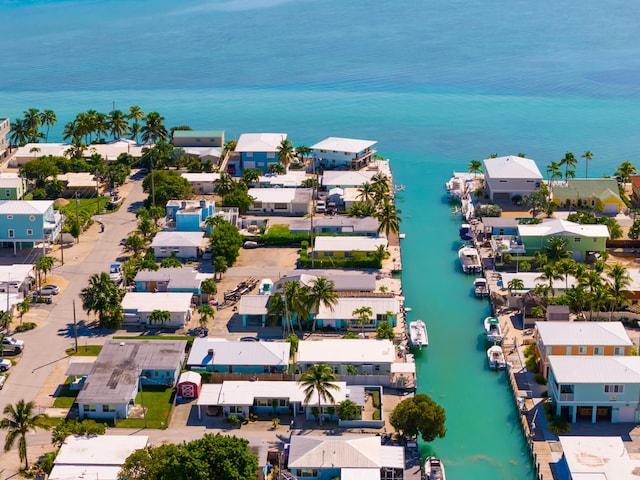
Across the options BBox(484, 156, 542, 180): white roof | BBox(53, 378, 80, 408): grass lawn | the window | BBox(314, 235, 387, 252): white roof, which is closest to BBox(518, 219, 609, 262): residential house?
BBox(314, 235, 387, 252): white roof

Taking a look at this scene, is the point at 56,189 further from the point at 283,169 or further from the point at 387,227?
the point at 387,227

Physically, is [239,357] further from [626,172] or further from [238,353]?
[626,172]

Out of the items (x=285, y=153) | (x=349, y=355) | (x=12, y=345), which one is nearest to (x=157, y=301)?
(x=12, y=345)

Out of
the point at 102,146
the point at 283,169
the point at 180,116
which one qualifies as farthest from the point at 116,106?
the point at 283,169

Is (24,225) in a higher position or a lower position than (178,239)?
higher

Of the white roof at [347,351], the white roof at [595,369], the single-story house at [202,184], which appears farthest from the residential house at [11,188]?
the white roof at [595,369]

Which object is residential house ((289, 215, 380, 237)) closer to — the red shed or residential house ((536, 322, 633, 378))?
residential house ((536, 322, 633, 378))

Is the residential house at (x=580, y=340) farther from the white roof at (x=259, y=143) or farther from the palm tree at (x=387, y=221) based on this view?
the white roof at (x=259, y=143)
